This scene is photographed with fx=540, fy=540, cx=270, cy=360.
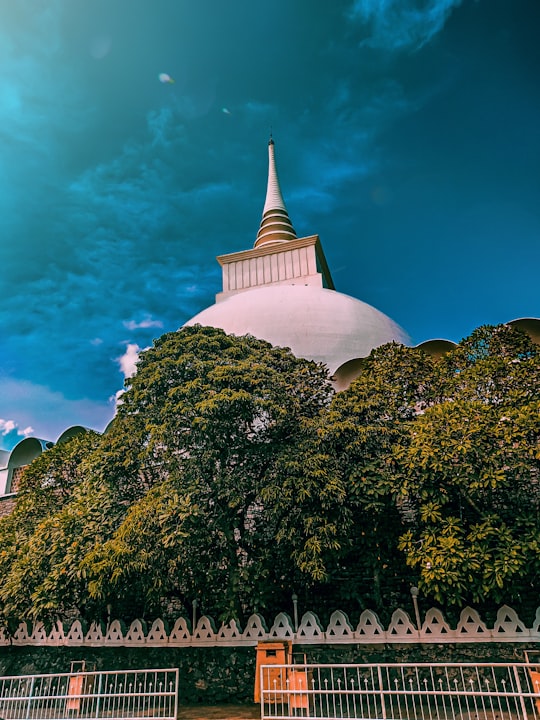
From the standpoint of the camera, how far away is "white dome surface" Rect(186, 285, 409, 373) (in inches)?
632

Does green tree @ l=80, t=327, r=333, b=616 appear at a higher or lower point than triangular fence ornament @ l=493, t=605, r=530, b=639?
higher

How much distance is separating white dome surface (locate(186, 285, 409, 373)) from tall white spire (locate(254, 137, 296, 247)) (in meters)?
6.47

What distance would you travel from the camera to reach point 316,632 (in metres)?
9.70

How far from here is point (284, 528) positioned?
360 inches

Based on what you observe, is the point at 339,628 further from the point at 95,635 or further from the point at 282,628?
the point at 95,635

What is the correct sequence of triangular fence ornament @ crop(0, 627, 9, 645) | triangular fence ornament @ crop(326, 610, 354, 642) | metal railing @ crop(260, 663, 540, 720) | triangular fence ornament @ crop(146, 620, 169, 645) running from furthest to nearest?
triangular fence ornament @ crop(0, 627, 9, 645) < triangular fence ornament @ crop(146, 620, 169, 645) < triangular fence ornament @ crop(326, 610, 354, 642) < metal railing @ crop(260, 663, 540, 720)

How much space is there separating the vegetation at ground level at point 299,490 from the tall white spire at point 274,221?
47.2 feet

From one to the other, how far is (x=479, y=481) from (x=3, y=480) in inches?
607

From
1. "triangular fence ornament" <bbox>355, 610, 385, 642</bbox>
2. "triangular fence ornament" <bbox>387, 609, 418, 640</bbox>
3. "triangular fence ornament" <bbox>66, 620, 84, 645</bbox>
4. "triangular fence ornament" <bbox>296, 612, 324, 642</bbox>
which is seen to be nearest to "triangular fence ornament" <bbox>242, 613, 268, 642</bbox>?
"triangular fence ornament" <bbox>296, 612, 324, 642</bbox>

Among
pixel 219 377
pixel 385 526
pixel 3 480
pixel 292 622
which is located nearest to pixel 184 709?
pixel 292 622

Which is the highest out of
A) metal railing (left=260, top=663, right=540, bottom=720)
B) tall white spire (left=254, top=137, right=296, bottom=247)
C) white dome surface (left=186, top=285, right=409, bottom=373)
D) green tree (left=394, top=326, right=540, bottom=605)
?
tall white spire (left=254, top=137, right=296, bottom=247)

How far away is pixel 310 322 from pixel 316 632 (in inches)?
366

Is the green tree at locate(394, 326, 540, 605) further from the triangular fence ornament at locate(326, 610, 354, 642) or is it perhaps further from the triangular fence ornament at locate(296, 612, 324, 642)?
the triangular fence ornament at locate(296, 612, 324, 642)

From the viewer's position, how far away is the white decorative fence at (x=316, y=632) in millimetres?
8977
